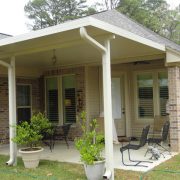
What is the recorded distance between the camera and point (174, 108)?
7.52 meters

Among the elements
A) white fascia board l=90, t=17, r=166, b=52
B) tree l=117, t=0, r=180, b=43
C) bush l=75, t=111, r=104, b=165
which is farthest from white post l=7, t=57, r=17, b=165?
tree l=117, t=0, r=180, b=43

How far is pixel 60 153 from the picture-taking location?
7.89 meters

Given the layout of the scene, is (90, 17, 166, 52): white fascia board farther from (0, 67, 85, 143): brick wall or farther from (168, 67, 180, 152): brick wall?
(0, 67, 85, 143): brick wall

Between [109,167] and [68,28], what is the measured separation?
250cm

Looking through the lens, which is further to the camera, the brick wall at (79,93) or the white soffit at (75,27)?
the brick wall at (79,93)

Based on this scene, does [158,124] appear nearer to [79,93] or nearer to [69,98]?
[79,93]

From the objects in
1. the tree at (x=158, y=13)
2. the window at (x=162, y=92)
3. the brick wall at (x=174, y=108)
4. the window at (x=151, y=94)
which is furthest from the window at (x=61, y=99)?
the tree at (x=158, y=13)

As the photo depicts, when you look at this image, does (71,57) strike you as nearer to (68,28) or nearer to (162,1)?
(68,28)

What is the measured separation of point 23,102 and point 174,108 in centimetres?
547

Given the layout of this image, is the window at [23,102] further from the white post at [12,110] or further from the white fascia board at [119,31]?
the white fascia board at [119,31]

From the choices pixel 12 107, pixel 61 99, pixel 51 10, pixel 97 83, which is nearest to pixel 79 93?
pixel 97 83

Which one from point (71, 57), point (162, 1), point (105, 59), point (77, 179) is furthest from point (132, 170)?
point (162, 1)

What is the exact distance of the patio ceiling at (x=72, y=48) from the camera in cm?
555

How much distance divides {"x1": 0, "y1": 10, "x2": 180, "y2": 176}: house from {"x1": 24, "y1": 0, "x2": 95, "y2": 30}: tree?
57.8 ft
